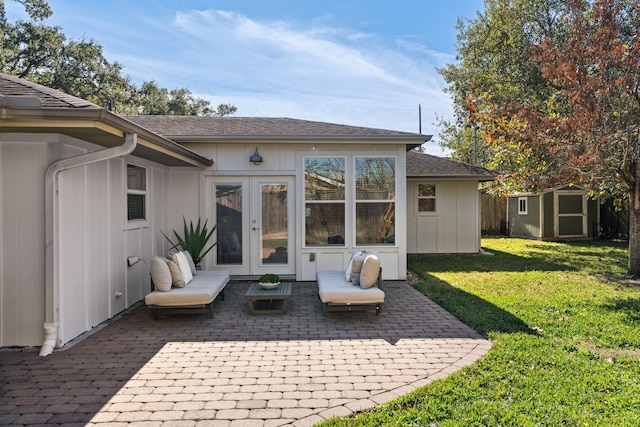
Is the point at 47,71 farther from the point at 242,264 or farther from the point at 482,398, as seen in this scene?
the point at 482,398

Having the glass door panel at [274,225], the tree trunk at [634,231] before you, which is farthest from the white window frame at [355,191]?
the tree trunk at [634,231]

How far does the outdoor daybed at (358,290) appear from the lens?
5.18 metres

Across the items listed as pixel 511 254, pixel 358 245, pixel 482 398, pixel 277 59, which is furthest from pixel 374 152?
pixel 277 59

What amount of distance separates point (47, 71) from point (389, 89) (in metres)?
17.3

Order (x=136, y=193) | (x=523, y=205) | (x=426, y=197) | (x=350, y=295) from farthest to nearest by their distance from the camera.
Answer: (x=523, y=205), (x=426, y=197), (x=136, y=193), (x=350, y=295)

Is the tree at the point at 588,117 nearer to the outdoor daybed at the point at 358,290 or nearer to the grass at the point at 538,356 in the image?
the grass at the point at 538,356

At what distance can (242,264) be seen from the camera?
773 centimetres

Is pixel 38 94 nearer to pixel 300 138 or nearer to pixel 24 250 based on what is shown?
pixel 24 250

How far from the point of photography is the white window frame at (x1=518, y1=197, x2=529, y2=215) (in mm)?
15975

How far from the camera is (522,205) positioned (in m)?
16.3

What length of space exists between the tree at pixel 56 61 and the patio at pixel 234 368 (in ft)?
51.8

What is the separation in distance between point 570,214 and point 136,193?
51.5ft

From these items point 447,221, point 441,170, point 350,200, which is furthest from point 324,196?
point 447,221

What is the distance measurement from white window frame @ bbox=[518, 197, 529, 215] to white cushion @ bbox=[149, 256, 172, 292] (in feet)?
49.5
